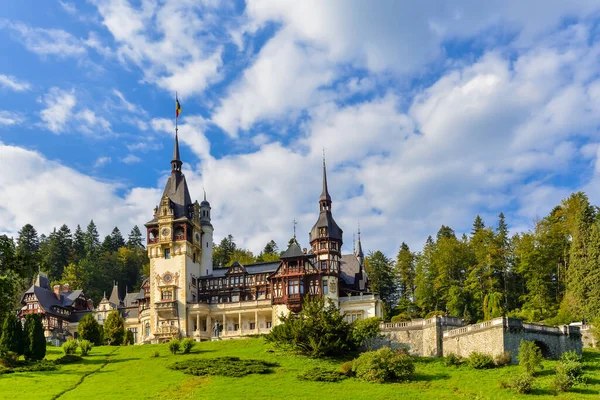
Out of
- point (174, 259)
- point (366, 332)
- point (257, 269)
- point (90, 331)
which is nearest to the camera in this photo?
point (366, 332)

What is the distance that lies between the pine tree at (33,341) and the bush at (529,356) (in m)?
40.0

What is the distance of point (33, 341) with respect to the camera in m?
58.8

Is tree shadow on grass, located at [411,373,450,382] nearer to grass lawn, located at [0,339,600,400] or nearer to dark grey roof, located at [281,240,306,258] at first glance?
grass lawn, located at [0,339,600,400]

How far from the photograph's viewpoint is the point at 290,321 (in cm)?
5747

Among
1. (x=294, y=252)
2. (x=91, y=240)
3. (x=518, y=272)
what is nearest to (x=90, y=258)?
(x=91, y=240)

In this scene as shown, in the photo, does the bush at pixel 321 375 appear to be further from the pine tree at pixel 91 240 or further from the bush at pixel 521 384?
the pine tree at pixel 91 240

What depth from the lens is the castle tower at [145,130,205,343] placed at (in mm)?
80812

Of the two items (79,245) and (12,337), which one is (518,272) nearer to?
(12,337)

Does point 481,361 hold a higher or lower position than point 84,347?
lower

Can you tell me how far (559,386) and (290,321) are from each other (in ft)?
73.9

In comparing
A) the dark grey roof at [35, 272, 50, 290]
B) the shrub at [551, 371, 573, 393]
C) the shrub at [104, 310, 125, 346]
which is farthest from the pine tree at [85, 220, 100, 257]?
the shrub at [551, 371, 573, 393]

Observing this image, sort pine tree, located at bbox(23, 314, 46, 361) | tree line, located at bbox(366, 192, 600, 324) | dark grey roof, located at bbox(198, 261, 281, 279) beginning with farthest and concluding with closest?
dark grey roof, located at bbox(198, 261, 281, 279) < tree line, located at bbox(366, 192, 600, 324) < pine tree, located at bbox(23, 314, 46, 361)

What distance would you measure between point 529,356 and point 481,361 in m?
3.59

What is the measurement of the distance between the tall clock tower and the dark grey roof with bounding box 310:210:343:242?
15.7 meters
